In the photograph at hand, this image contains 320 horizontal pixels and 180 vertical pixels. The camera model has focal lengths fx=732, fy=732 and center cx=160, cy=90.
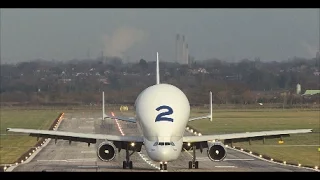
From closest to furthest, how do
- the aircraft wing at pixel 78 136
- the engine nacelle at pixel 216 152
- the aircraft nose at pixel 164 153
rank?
1. the aircraft nose at pixel 164 153
2. the engine nacelle at pixel 216 152
3. the aircraft wing at pixel 78 136

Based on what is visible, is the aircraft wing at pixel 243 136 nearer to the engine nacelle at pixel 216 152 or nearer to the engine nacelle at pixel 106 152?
the engine nacelle at pixel 216 152

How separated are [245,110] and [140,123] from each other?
7113cm

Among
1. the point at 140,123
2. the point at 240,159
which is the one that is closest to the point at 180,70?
the point at 240,159

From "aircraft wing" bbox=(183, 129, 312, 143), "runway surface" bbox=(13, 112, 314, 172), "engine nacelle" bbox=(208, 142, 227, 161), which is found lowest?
"runway surface" bbox=(13, 112, 314, 172)

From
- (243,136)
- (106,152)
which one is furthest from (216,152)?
(106,152)

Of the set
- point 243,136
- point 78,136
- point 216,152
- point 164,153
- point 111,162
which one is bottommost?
point 111,162

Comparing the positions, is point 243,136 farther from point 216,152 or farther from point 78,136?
point 78,136

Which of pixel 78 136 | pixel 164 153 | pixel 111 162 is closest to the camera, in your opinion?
pixel 164 153

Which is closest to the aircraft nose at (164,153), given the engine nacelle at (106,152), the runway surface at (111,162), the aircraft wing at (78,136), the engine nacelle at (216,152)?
the runway surface at (111,162)

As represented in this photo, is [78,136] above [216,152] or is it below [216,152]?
above

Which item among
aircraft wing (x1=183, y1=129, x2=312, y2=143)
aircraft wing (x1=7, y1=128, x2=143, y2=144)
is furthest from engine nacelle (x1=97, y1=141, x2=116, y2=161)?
aircraft wing (x1=183, y1=129, x2=312, y2=143)

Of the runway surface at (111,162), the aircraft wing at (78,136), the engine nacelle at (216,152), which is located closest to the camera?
the engine nacelle at (216,152)

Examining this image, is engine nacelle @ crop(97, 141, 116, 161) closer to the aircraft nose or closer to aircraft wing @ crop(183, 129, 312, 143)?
Result: aircraft wing @ crop(183, 129, 312, 143)
